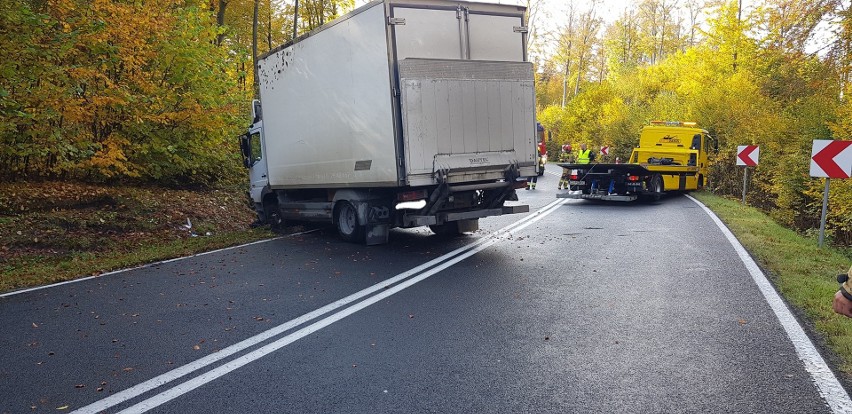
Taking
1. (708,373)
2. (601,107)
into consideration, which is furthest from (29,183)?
(601,107)

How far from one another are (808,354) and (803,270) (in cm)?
373

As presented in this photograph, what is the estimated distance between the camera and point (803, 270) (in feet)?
25.0

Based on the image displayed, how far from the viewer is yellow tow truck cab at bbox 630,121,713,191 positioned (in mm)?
19259

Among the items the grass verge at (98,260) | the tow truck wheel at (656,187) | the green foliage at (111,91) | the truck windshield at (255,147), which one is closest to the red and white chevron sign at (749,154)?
the tow truck wheel at (656,187)

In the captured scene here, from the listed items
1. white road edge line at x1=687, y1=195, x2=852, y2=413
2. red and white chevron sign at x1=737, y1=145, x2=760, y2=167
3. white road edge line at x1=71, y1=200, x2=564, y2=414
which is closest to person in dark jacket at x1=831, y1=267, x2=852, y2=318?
white road edge line at x1=687, y1=195, x2=852, y2=413

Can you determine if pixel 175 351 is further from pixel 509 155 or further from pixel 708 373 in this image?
pixel 509 155

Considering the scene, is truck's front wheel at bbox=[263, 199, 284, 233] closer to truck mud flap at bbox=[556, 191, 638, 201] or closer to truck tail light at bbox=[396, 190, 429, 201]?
truck tail light at bbox=[396, 190, 429, 201]

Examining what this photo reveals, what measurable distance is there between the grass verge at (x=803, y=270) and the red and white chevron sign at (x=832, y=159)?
1232mm

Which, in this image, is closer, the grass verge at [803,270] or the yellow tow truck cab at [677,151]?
the grass verge at [803,270]

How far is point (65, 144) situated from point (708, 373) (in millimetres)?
12041

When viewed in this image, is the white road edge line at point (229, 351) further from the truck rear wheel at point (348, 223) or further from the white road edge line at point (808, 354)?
the white road edge line at point (808, 354)

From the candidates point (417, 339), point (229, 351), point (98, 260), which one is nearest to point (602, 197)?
point (98, 260)

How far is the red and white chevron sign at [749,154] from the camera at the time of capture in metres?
16.1

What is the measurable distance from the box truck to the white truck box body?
16mm
